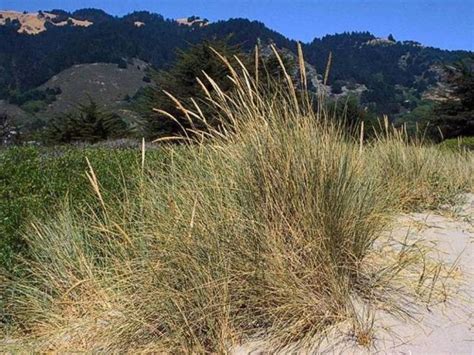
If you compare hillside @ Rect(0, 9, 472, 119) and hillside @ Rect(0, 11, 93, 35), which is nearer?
hillside @ Rect(0, 9, 472, 119)

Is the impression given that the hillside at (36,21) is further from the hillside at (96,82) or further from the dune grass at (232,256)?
the dune grass at (232,256)

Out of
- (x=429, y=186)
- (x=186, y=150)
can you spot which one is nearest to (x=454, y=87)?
(x=429, y=186)

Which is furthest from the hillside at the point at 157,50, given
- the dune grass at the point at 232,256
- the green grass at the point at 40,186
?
the dune grass at the point at 232,256

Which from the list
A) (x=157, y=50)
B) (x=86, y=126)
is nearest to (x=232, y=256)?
(x=86, y=126)

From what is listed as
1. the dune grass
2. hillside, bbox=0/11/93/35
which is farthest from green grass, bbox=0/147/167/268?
hillside, bbox=0/11/93/35

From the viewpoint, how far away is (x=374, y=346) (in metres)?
2.27

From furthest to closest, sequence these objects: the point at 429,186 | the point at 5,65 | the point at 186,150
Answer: the point at 5,65 → the point at 429,186 → the point at 186,150

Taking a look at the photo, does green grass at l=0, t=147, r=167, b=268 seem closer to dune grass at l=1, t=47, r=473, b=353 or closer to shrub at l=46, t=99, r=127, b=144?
dune grass at l=1, t=47, r=473, b=353

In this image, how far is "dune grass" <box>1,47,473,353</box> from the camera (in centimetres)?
242

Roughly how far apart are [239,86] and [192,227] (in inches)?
35.7

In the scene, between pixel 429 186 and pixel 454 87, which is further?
pixel 454 87

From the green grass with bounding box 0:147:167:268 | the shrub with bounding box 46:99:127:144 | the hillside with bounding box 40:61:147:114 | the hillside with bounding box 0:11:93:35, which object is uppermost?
the hillside with bounding box 0:11:93:35

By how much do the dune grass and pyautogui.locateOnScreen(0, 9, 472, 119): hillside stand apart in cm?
4348

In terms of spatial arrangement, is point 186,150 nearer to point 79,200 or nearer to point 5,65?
point 79,200
